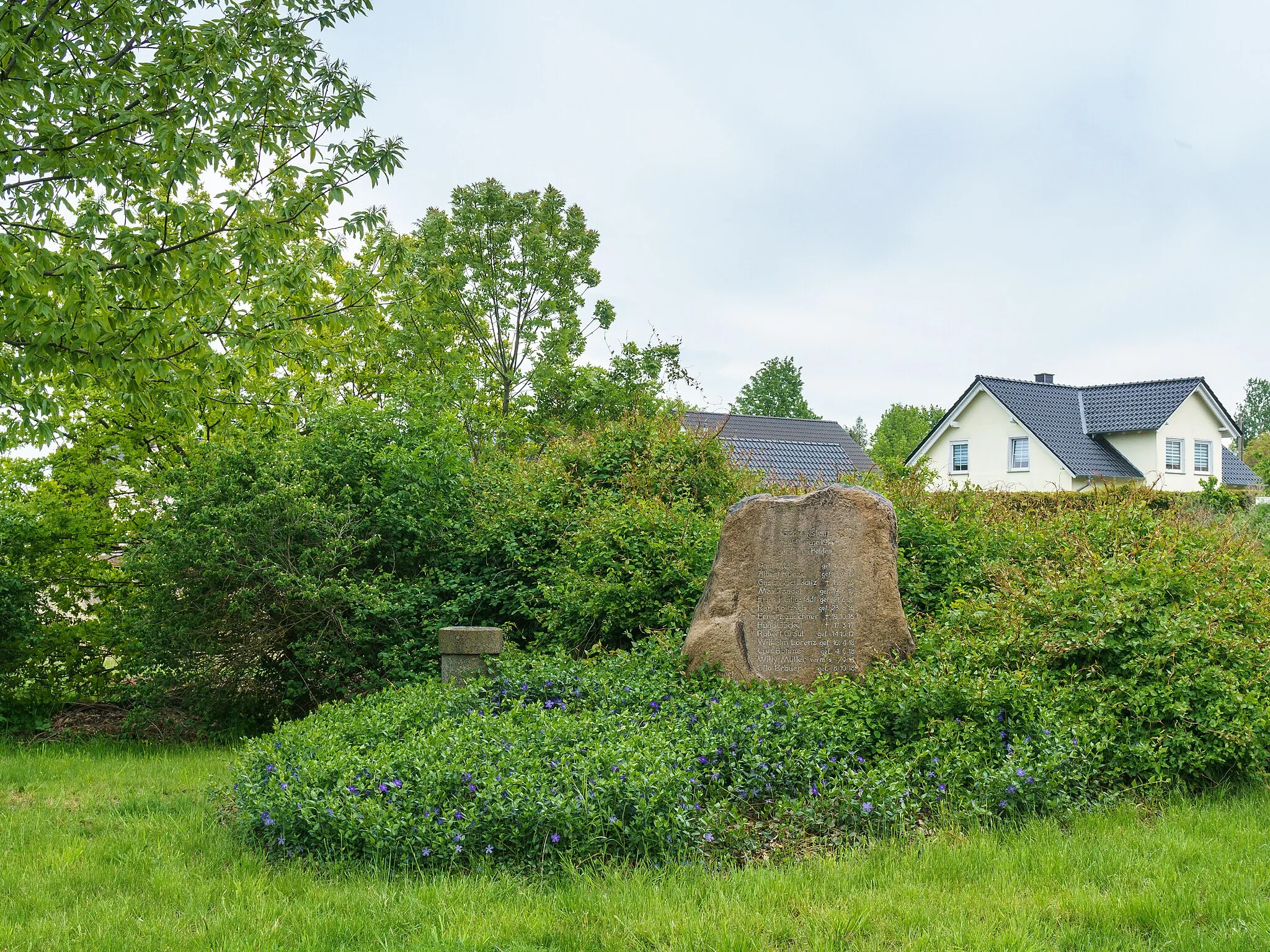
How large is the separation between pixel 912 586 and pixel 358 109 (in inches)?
232

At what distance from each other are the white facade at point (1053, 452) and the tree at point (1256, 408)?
8570cm

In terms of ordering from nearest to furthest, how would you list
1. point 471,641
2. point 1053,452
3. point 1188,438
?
point 471,641 → point 1053,452 → point 1188,438

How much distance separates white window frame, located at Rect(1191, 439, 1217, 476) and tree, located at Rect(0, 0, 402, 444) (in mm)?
36312

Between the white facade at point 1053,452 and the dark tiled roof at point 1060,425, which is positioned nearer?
the dark tiled roof at point 1060,425

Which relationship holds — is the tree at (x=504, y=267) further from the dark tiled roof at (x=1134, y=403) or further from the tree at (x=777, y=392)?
the tree at (x=777, y=392)

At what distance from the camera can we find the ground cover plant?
14.7 ft

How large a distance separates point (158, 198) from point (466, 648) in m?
4.09

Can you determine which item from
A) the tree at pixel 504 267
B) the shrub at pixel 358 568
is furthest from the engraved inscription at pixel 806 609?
the tree at pixel 504 267

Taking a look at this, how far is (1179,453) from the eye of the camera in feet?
117

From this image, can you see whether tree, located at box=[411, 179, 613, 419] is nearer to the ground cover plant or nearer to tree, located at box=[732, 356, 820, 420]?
the ground cover plant

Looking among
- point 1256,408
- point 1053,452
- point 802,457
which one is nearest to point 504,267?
point 802,457

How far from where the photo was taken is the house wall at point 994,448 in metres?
35.0

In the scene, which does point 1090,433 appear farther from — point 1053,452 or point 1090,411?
point 1053,452

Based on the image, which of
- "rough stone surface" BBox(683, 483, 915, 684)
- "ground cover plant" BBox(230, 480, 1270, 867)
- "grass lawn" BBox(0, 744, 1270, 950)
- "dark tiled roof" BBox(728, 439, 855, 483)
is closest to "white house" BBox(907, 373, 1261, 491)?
"dark tiled roof" BBox(728, 439, 855, 483)
